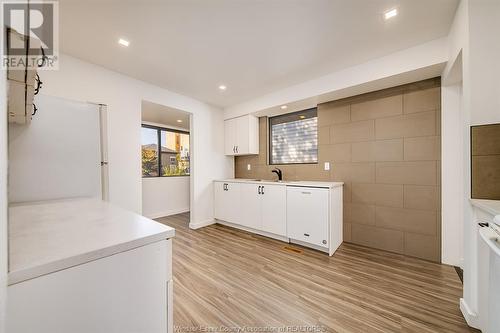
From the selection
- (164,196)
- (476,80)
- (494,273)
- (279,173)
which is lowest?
(164,196)

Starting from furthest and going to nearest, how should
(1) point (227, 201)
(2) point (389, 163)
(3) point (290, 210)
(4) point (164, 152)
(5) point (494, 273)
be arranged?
(4) point (164, 152) → (1) point (227, 201) → (3) point (290, 210) → (2) point (389, 163) → (5) point (494, 273)

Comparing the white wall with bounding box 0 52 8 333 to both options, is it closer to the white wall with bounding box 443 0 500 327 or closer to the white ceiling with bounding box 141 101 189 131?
the white wall with bounding box 443 0 500 327

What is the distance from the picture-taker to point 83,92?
235cm

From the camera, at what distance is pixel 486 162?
142cm

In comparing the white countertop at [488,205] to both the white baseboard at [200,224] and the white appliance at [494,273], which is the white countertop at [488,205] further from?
the white baseboard at [200,224]

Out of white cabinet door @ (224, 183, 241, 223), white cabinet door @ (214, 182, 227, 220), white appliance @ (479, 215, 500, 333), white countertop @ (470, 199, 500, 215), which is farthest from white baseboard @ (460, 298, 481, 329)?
white cabinet door @ (214, 182, 227, 220)

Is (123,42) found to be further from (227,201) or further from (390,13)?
(227,201)

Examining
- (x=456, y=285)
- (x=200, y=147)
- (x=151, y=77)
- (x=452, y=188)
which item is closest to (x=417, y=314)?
(x=456, y=285)

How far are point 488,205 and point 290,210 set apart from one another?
6.26ft

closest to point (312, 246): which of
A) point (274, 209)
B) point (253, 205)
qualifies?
point (274, 209)

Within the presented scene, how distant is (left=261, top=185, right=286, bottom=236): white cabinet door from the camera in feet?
9.66

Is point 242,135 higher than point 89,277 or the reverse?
higher

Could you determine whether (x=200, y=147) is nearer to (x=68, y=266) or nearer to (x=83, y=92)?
(x=83, y=92)

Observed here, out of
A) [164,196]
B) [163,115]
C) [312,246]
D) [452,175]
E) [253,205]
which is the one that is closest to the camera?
[452,175]
